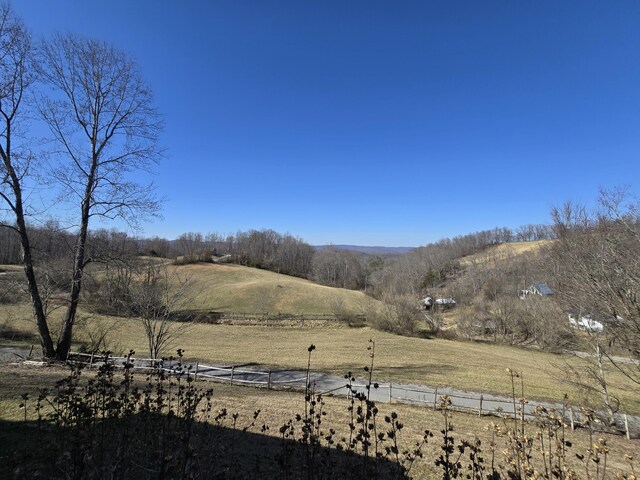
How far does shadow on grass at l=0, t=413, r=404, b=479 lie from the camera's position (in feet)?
8.76

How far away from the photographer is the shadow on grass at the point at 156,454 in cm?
267

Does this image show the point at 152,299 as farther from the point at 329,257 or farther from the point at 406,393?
the point at 329,257

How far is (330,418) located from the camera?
10.8 metres

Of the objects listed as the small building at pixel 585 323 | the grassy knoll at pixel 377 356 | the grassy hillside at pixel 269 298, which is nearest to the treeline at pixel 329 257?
the grassy hillside at pixel 269 298

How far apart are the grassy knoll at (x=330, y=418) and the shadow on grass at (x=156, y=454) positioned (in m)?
0.72

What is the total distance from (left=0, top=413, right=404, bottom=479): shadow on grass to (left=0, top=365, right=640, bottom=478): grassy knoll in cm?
72

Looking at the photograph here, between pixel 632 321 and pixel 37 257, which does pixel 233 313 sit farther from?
pixel 632 321

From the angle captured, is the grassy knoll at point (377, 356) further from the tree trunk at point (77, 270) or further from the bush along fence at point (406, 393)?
the tree trunk at point (77, 270)

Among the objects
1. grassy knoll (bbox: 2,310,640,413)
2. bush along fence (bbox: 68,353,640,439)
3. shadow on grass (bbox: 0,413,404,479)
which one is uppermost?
shadow on grass (bbox: 0,413,404,479)

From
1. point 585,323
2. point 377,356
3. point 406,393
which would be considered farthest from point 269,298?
point 585,323

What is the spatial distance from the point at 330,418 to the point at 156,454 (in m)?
9.29

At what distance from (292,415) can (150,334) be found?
9360 millimetres

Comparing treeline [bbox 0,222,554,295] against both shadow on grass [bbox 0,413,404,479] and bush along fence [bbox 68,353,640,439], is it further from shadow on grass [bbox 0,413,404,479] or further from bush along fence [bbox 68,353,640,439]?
shadow on grass [bbox 0,413,404,479]

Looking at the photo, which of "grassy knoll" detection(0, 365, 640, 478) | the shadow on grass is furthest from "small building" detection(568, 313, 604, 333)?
the shadow on grass
